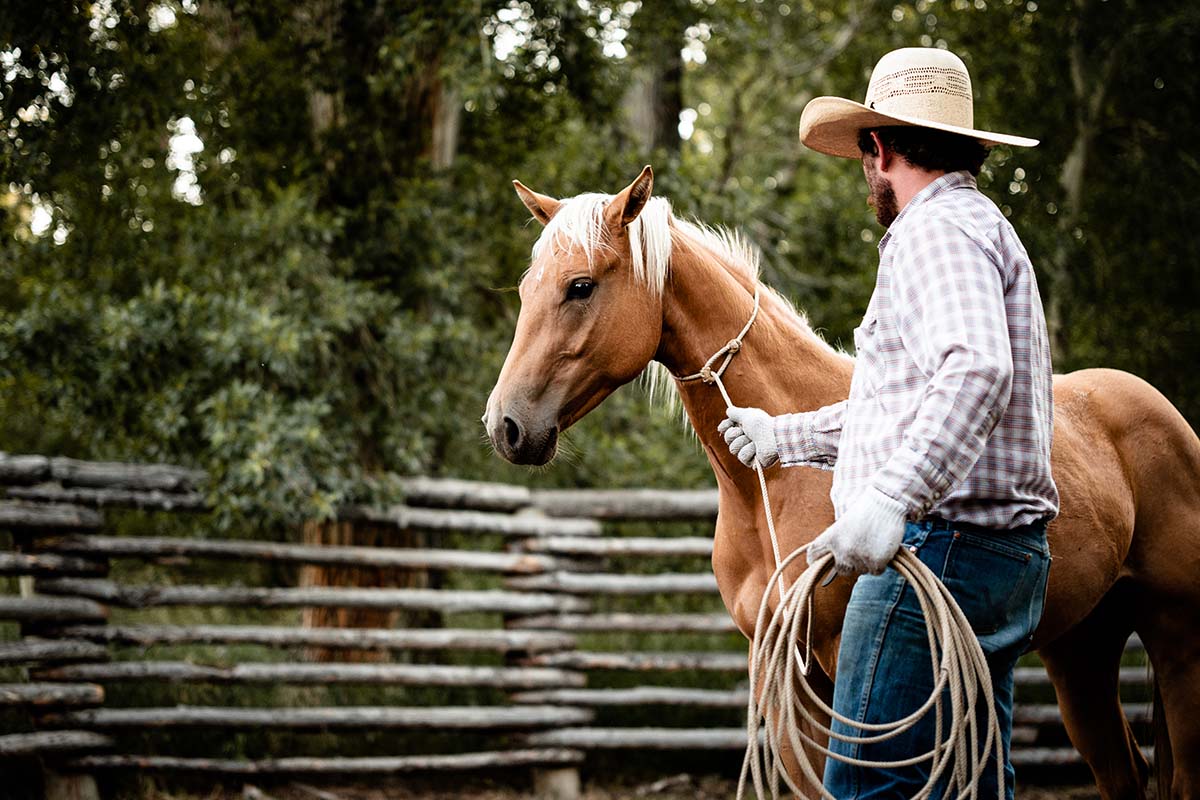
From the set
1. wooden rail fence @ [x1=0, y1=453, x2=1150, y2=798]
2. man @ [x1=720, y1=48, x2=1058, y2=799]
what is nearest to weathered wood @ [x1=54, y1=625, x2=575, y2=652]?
wooden rail fence @ [x1=0, y1=453, x2=1150, y2=798]

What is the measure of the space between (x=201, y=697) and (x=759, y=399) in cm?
407

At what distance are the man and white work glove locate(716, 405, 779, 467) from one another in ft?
1.56

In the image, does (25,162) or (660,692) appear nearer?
(25,162)

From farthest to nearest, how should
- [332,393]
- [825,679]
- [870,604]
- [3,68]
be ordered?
[332,393], [3,68], [825,679], [870,604]

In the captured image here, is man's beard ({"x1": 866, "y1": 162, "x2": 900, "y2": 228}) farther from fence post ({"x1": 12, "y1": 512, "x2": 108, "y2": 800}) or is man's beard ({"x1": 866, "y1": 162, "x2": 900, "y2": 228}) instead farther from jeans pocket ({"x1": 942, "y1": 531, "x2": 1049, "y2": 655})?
fence post ({"x1": 12, "y1": 512, "x2": 108, "y2": 800})

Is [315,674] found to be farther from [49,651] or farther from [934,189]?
[934,189]

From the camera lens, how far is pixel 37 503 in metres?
4.91

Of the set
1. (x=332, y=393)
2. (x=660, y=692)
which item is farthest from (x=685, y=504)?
(x=332, y=393)

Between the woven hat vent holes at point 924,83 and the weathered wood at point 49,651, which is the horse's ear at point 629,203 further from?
the weathered wood at point 49,651

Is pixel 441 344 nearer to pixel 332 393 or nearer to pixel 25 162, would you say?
pixel 332 393

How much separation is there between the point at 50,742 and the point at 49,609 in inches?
22.9

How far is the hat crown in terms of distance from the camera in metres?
2.19

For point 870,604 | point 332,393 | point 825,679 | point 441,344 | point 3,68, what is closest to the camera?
point 870,604

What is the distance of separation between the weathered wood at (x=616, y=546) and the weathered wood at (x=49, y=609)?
88.0 inches
